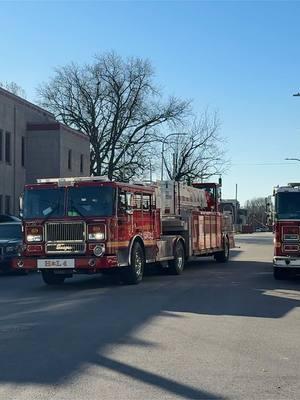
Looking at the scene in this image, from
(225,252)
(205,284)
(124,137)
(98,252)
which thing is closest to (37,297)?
(98,252)

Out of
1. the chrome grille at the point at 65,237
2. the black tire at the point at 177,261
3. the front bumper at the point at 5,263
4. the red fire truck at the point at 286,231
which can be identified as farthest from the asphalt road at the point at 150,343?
the black tire at the point at 177,261

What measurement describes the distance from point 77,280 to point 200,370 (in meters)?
11.9

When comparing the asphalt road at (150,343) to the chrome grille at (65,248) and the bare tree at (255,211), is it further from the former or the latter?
the bare tree at (255,211)

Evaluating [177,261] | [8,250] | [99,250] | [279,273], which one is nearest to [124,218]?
[99,250]

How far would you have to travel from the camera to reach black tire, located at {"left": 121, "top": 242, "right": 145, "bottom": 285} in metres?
16.4

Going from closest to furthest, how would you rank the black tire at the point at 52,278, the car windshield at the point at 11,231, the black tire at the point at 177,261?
the black tire at the point at 52,278
the black tire at the point at 177,261
the car windshield at the point at 11,231

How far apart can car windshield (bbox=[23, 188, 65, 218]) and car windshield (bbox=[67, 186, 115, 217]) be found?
28 cm

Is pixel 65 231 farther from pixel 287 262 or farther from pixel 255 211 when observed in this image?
pixel 255 211

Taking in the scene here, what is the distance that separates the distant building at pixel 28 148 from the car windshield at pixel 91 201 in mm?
25510

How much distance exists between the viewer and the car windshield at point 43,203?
15859 mm

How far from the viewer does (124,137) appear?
2384 inches

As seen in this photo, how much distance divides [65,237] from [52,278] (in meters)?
2.02

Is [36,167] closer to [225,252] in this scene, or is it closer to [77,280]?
[225,252]

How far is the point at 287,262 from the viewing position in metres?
17.5
